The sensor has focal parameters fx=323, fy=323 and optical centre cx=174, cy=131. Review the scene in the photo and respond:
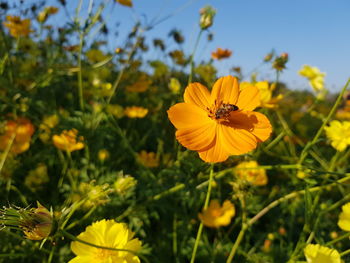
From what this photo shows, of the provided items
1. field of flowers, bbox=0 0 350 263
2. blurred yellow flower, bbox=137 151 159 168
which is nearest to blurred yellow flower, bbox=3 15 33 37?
field of flowers, bbox=0 0 350 263

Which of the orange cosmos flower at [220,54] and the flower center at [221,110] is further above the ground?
the orange cosmos flower at [220,54]

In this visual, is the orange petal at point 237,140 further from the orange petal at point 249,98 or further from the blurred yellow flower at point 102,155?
the blurred yellow flower at point 102,155

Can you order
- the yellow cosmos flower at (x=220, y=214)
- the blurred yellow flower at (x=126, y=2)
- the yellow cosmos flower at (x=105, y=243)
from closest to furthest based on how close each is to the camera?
the yellow cosmos flower at (x=105, y=243), the yellow cosmos flower at (x=220, y=214), the blurred yellow flower at (x=126, y=2)

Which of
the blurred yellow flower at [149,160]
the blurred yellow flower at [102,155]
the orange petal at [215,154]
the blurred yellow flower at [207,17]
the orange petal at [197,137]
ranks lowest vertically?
the blurred yellow flower at [149,160]

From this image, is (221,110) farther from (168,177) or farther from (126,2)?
(126,2)

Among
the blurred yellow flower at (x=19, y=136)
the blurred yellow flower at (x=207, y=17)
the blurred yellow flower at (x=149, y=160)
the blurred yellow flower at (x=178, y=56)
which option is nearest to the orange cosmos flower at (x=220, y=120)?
the blurred yellow flower at (x=207, y=17)

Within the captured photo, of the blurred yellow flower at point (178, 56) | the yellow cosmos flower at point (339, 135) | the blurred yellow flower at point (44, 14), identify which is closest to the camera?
the yellow cosmos flower at point (339, 135)

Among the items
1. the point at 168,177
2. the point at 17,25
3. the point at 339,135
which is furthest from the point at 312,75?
the point at 17,25

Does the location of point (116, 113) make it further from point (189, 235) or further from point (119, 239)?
point (119, 239)
